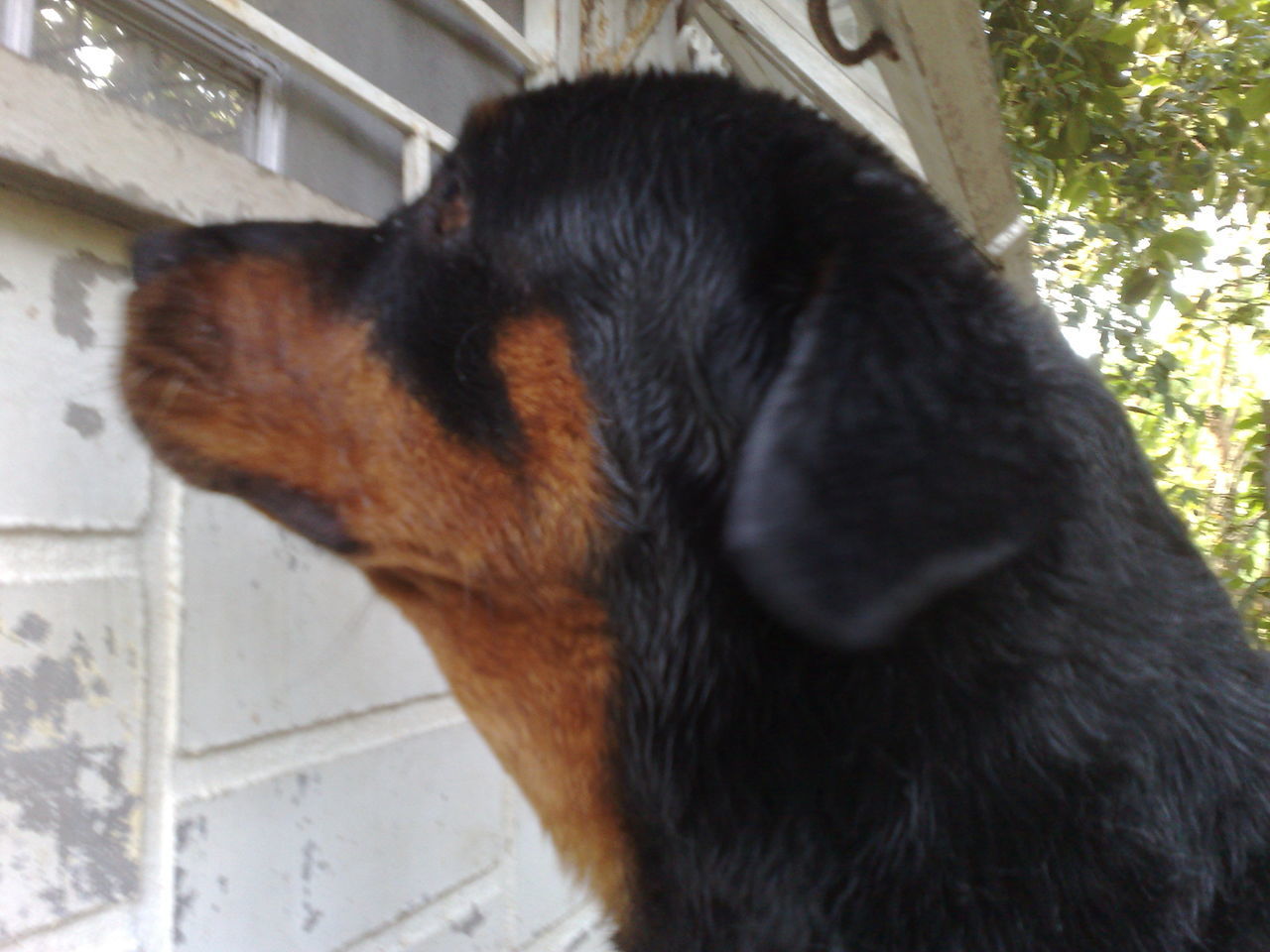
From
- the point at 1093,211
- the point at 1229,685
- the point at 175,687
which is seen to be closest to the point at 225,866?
the point at 175,687

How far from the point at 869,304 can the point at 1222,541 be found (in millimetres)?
5168

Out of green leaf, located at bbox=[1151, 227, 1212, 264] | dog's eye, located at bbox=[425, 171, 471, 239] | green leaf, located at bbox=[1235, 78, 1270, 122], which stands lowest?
dog's eye, located at bbox=[425, 171, 471, 239]

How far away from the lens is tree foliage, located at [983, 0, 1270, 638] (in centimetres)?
322

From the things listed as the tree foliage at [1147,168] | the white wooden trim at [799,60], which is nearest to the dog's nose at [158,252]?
the white wooden trim at [799,60]

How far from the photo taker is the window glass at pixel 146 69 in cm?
140

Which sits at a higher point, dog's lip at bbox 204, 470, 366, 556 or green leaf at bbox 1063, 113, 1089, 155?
green leaf at bbox 1063, 113, 1089, 155

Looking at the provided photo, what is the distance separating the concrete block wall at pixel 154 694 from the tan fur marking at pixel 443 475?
0.42 feet

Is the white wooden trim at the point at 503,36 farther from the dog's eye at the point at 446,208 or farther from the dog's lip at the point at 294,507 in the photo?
the dog's lip at the point at 294,507

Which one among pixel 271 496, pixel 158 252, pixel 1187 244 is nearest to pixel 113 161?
pixel 158 252

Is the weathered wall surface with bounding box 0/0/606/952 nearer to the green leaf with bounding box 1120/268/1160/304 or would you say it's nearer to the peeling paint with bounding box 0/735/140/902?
the peeling paint with bounding box 0/735/140/902

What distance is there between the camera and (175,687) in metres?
1.44

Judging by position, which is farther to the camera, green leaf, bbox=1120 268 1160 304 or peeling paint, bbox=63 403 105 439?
green leaf, bbox=1120 268 1160 304

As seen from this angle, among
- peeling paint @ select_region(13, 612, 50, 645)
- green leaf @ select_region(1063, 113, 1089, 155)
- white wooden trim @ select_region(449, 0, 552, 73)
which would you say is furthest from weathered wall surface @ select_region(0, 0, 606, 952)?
green leaf @ select_region(1063, 113, 1089, 155)

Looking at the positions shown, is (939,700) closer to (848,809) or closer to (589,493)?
(848,809)
